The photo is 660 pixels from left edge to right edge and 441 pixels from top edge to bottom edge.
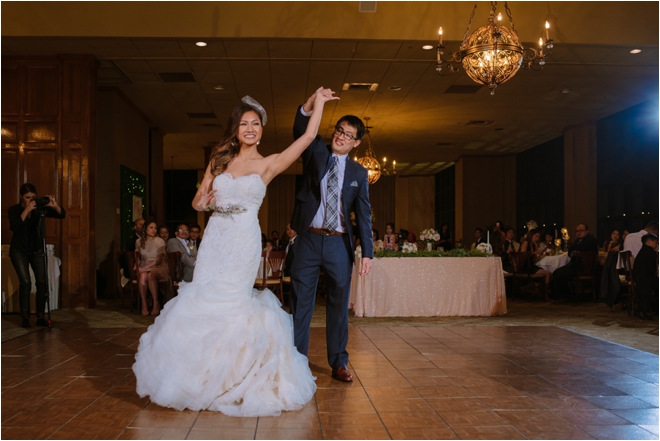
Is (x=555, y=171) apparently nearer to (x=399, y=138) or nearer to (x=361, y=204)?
(x=399, y=138)

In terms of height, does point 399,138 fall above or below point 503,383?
above

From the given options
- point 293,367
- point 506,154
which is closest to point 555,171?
point 506,154

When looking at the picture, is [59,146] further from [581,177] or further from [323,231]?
[581,177]

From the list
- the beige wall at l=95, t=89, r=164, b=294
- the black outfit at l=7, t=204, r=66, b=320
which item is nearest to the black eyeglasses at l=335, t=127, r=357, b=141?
the black outfit at l=7, t=204, r=66, b=320

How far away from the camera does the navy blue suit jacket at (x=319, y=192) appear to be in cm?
359

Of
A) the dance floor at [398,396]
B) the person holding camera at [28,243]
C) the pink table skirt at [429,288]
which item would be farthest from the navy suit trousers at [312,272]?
the pink table skirt at [429,288]

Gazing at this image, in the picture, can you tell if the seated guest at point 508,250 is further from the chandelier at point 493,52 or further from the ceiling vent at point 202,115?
the ceiling vent at point 202,115

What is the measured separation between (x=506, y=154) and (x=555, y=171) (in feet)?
8.76

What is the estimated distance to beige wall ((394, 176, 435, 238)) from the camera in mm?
23688

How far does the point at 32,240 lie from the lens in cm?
632

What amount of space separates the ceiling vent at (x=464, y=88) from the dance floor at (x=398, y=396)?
5619 mm

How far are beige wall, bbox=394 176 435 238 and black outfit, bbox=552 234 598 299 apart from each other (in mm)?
13712

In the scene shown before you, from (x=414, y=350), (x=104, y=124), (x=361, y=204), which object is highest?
(x=104, y=124)

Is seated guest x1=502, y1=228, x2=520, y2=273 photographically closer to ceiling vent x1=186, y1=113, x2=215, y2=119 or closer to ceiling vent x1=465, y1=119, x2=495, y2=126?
ceiling vent x1=465, y1=119, x2=495, y2=126
